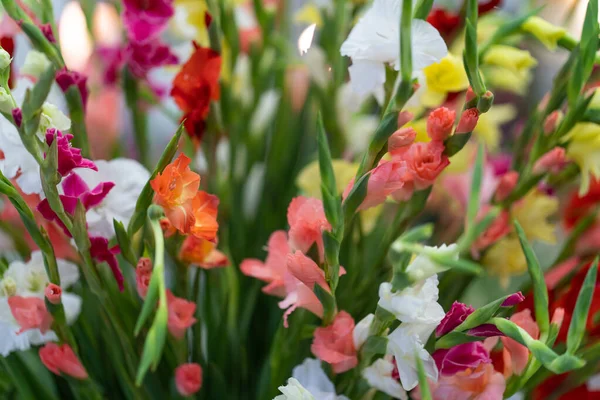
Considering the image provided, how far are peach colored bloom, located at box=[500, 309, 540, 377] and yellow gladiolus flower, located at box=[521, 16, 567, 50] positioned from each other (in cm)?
16

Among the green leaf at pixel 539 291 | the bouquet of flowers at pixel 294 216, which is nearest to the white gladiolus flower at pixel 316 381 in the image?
the bouquet of flowers at pixel 294 216

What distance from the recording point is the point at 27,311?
303 mm

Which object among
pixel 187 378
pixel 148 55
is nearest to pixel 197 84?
pixel 148 55

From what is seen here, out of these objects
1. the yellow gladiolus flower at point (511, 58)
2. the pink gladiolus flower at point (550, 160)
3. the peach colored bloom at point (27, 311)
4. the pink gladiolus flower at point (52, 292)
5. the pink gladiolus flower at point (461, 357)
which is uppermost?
the yellow gladiolus flower at point (511, 58)

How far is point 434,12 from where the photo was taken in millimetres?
441

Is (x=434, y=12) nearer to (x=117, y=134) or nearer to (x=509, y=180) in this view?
(x=509, y=180)

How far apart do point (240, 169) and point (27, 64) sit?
0.68 feet

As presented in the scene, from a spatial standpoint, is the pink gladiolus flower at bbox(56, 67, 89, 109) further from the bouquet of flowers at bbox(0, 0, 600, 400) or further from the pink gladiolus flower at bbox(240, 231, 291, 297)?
the pink gladiolus flower at bbox(240, 231, 291, 297)

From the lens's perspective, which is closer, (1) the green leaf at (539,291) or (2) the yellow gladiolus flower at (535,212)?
(1) the green leaf at (539,291)

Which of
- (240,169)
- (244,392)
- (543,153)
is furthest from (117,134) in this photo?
(543,153)

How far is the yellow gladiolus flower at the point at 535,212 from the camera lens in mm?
434

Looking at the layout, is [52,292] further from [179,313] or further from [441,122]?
[441,122]

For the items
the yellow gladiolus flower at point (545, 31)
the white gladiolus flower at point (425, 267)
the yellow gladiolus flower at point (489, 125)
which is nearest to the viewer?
the white gladiolus flower at point (425, 267)

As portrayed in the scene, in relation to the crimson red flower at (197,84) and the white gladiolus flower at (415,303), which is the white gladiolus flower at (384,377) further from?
the crimson red flower at (197,84)
